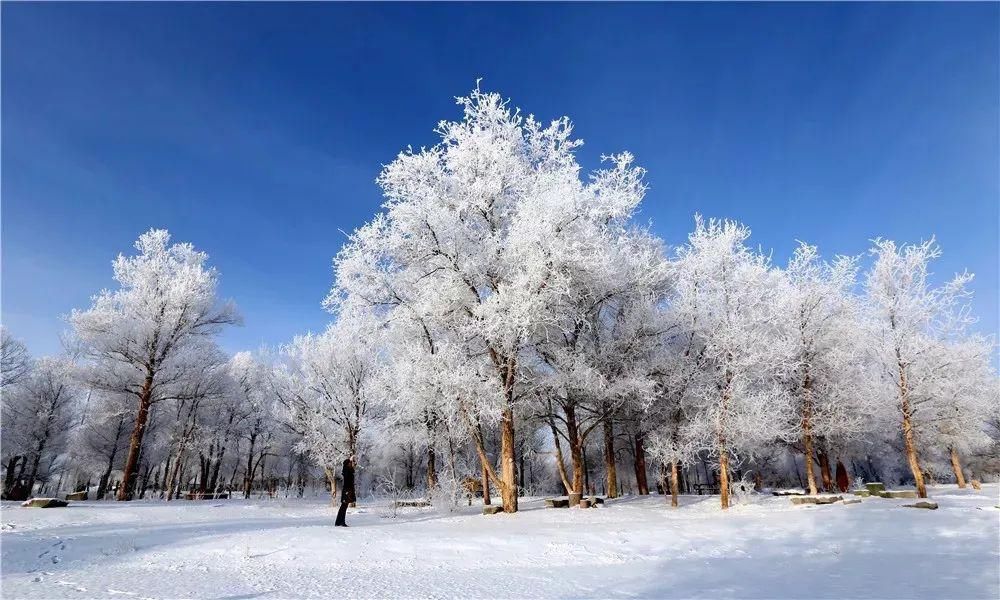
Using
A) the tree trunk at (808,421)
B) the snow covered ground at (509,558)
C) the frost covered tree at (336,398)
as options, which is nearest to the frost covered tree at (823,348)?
the tree trunk at (808,421)

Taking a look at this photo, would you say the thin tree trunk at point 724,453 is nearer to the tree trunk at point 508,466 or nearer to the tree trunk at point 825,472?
the tree trunk at point 508,466

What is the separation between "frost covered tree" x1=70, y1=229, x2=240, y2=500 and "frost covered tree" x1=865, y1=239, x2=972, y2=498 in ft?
111

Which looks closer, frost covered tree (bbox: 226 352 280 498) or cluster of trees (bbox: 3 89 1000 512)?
cluster of trees (bbox: 3 89 1000 512)

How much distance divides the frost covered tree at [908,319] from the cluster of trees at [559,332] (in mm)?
87

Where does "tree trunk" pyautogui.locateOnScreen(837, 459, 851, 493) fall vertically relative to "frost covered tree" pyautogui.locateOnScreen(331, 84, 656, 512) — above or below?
below

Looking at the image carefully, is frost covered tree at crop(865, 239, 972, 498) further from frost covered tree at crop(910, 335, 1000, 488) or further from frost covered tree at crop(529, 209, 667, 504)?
frost covered tree at crop(529, 209, 667, 504)

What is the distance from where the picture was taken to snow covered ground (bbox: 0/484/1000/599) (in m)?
6.66

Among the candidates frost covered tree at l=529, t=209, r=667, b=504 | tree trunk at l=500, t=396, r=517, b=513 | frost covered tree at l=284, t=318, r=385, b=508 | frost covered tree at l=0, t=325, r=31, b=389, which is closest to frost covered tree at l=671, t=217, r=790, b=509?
frost covered tree at l=529, t=209, r=667, b=504

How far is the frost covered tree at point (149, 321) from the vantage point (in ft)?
77.3

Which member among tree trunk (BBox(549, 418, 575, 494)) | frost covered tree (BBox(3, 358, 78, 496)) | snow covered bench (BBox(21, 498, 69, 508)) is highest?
frost covered tree (BBox(3, 358, 78, 496))

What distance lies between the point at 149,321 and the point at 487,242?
1838 cm

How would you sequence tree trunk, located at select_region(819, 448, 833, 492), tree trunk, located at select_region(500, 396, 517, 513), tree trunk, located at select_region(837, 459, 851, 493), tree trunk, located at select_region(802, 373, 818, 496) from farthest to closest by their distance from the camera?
tree trunk, located at select_region(837, 459, 851, 493)
tree trunk, located at select_region(819, 448, 833, 492)
tree trunk, located at select_region(802, 373, 818, 496)
tree trunk, located at select_region(500, 396, 517, 513)

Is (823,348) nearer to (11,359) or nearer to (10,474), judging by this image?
(11,359)

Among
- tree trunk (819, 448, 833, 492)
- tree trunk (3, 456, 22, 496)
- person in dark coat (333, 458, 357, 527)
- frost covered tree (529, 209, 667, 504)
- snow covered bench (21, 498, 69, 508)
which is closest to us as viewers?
person in dark coat (333, 458, 357, 527)
